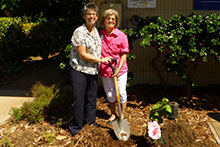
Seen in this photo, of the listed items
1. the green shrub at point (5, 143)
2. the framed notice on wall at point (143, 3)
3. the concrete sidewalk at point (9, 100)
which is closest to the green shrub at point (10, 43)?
the concrete sidewalk at point (9, 100)

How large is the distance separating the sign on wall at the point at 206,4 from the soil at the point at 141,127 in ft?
5.73

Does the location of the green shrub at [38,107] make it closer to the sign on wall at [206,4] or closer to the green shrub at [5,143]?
the green shrub at [5,143]

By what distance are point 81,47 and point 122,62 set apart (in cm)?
67

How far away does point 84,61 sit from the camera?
3.33 m

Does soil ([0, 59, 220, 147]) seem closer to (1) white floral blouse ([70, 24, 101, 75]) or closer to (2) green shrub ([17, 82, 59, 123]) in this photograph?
(2) green shrub ([17, 82, 59, 123])

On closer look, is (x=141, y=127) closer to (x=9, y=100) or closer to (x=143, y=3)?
(x=143, y=3)

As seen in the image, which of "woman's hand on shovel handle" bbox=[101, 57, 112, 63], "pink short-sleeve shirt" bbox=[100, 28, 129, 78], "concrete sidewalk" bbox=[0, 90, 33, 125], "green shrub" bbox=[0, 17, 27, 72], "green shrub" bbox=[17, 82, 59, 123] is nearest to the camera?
"woman's hand on shovel handle" bbox=[101, 57, 112, 63]

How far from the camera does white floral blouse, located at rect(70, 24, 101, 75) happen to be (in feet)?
10.5

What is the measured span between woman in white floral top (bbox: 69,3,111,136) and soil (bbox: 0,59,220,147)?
0.31 meters

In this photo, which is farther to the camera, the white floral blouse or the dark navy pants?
the dark navy pants

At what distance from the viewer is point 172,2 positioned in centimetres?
548

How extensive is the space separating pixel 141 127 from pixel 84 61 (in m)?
1.48

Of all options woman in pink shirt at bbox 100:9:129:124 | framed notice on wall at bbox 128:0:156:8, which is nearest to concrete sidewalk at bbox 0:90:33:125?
woman in pink shirt at bbox 100:9:129:124

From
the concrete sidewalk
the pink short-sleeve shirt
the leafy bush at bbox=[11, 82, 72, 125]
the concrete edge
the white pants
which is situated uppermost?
the pink short-sleeve shirt
